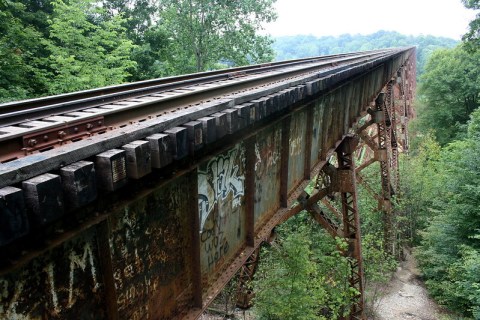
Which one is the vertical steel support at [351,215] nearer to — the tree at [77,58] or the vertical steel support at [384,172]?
the vertical steel support at [384,172]

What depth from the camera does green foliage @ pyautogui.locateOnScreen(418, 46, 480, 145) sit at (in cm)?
2780

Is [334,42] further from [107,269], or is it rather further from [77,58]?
[107,269]

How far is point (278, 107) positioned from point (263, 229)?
70.3 inches

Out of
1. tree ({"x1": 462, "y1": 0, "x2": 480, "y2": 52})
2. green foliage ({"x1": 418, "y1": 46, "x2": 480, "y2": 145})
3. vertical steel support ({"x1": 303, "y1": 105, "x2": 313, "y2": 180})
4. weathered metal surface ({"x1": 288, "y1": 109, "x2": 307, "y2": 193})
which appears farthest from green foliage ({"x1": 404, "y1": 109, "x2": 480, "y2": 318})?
green foliage ({"x1": 418, "y1": 46, "x2": 480, "y2": 145})

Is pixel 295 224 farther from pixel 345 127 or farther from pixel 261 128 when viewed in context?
pixel 261 128

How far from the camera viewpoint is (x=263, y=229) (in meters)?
4.82

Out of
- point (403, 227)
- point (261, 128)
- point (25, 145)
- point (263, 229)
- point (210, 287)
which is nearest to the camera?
point (25, 145)

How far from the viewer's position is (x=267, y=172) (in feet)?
15.6

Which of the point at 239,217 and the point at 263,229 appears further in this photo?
the point at 263,229

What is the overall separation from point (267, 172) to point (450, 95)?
29656mm

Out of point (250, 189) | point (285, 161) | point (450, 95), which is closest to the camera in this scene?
point (250, 189)

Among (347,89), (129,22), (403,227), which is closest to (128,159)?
(347,89)

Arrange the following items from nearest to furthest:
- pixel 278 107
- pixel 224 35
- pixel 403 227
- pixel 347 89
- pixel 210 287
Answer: pixel 210 287
pixel 278 107
pixel 347 89
pixel 403 227
pixel 224 35

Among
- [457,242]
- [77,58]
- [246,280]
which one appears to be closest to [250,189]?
[246,280]
